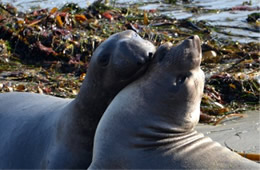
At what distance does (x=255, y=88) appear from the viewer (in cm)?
703

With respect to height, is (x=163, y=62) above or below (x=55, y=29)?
above

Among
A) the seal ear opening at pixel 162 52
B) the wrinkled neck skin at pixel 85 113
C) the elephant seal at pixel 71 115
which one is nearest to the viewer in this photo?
the seal ear opening at pixel 162 52

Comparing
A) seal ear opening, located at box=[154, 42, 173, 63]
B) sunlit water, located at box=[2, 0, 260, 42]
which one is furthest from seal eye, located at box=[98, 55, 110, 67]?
sunlit water, located at box=[2, 0, 260, 42]

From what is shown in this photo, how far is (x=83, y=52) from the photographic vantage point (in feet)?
28.7

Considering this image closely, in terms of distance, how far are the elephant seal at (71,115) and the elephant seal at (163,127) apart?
259 mm

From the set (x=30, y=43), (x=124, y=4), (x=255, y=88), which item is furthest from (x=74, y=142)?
(x=124, y=4)

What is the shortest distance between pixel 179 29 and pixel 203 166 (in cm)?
757

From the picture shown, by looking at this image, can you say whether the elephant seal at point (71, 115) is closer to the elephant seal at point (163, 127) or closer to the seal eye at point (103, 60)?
the seal eye at point (103, 60)

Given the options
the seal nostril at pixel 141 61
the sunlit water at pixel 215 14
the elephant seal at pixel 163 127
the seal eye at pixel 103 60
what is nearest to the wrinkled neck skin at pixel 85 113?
the seal eye at pixel 103 60

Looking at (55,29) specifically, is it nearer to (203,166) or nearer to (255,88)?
(255,88)

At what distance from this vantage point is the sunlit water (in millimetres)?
10742

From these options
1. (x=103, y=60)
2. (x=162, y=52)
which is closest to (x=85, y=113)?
(x=103, y=60)

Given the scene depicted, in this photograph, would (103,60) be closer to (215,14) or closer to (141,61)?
(141,61)

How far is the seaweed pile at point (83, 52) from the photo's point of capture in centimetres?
707
